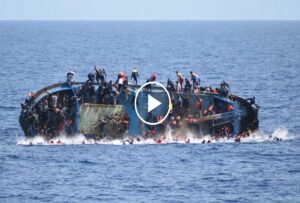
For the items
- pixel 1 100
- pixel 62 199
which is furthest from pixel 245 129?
pixel 1 100

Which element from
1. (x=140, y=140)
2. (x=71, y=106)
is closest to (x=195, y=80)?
(x=140, y=140)

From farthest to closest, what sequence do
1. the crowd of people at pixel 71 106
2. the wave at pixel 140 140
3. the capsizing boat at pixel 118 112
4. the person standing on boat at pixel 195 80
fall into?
the person standing on boat at pixel 195 80 < the wave at pixel 140 140 < the capsizing boat at pixel 118 112 < the crowd of people at pixel 71 106

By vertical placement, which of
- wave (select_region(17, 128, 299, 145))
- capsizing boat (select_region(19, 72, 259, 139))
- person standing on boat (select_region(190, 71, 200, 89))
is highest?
person standing on boat (select_region(190, 71, 200, 89))

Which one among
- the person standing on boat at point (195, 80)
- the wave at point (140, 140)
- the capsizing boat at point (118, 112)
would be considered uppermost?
the person standing on boat at point (195, 80)

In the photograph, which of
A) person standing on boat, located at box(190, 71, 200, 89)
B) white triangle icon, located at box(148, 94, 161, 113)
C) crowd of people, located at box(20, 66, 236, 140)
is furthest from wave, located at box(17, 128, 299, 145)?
person standing on boat, located at box(190, 71, 200, 89)

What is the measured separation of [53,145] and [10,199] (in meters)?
19.9
